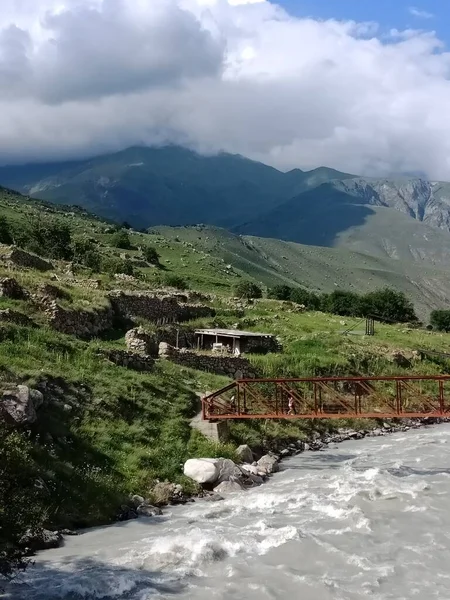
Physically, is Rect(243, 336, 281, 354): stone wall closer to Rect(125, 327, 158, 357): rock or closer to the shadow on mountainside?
Rect(125, 327, 158, 357): rock

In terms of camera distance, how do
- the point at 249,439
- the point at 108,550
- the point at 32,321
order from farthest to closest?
the point at 32,321 → the point at 249,439 → the point at 108,550

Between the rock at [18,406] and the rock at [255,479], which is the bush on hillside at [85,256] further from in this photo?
the rock at [18,406]

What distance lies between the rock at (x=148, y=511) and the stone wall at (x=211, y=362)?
56.5ft

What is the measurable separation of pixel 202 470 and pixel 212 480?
1.83 feet

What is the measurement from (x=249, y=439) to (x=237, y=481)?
597 cm

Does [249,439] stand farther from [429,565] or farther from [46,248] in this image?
[46,248]

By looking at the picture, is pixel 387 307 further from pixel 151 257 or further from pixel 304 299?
pixel 151 257

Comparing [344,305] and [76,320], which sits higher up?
[344,305]

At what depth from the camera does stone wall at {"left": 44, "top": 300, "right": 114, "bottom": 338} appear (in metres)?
35.6

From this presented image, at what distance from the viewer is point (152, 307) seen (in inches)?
1880

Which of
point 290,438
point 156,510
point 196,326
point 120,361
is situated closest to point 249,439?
point 290,438

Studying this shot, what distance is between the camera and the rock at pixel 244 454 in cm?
2733

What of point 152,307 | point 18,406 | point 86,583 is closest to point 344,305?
point 152,307

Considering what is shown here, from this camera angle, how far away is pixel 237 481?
23.9 metres
